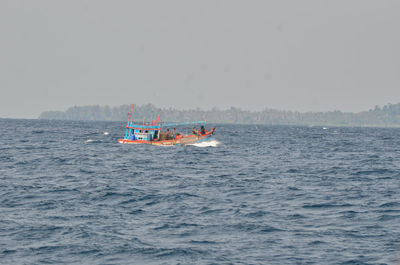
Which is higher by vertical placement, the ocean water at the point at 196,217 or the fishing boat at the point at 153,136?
the fishing boat at the point at 153,136

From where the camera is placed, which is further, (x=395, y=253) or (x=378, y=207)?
(x=378, y=207)

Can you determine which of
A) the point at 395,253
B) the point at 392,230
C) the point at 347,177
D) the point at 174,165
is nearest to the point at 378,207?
the point at 392,230

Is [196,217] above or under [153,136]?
under

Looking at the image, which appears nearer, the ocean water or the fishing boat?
the ocean water

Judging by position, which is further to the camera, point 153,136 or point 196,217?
point 153,136

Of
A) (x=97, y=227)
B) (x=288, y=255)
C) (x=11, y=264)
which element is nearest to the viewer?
(x=11, y=264)

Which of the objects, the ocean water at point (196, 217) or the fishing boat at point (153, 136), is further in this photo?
the fishing boat at point (153, 136)

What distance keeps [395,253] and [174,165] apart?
2913 centimetres

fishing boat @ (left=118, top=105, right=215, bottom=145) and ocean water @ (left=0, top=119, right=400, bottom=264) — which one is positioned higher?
fishing boat @ (left=118, top=105, right=215, bottom=145)

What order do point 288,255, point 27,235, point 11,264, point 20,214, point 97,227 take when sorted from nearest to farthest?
point 11,264, point 288,255, point 27,235, point 97,227, point 20,214

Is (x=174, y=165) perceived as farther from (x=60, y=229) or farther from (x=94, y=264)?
(x=94, y=264)

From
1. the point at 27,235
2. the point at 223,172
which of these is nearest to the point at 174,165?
the point at 223,172

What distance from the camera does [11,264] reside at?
47.3 ft

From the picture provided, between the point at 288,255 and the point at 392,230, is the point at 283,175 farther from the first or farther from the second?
the point at 288,255
